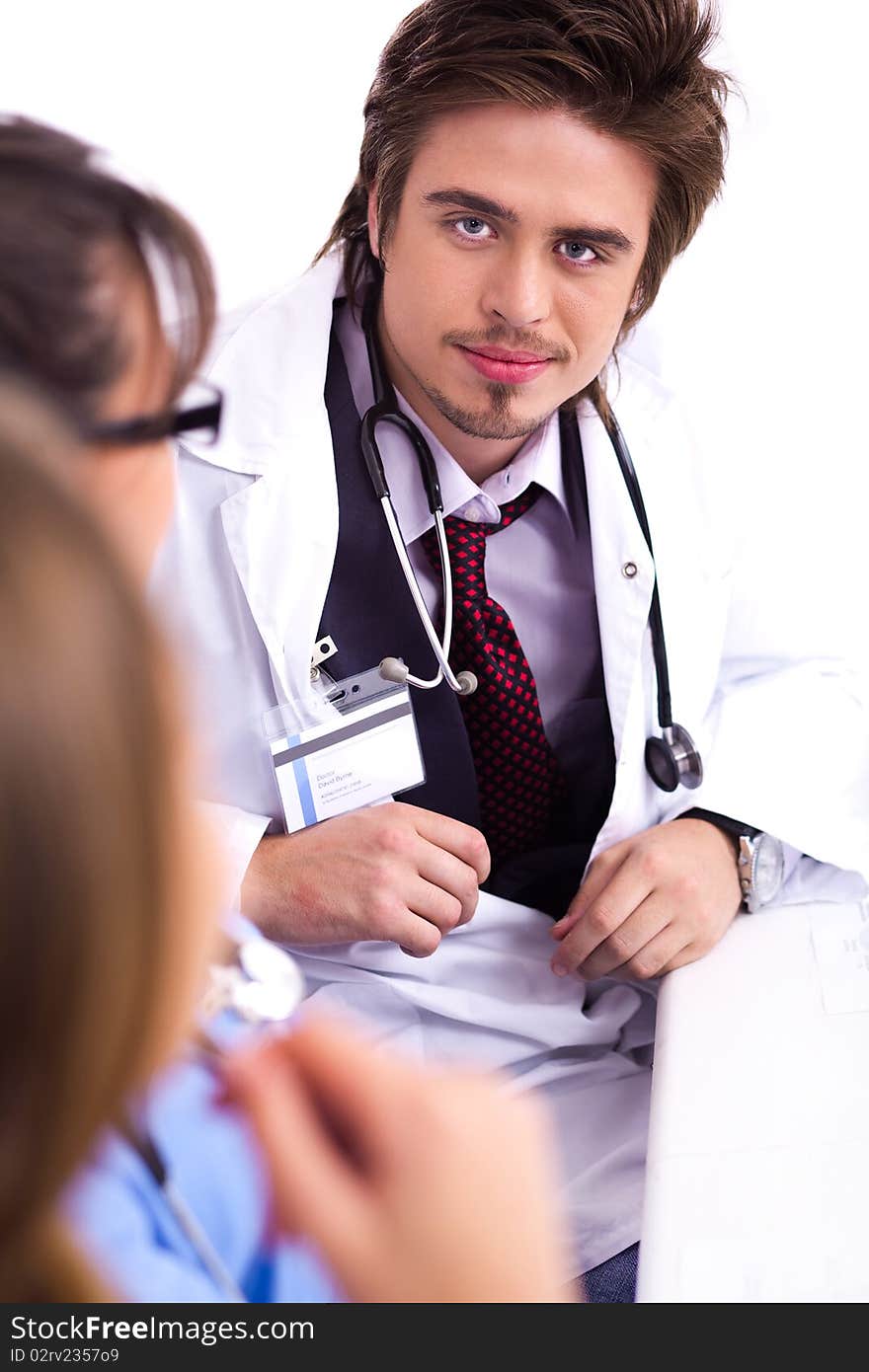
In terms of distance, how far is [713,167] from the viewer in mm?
1326

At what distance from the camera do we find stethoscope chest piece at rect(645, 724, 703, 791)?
4.09 feet

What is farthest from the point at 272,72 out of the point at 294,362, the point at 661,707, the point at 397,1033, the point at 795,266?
the point at 397,1033

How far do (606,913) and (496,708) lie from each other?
25 centimetres

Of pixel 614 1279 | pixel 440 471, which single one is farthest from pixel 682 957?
pixel 440 471

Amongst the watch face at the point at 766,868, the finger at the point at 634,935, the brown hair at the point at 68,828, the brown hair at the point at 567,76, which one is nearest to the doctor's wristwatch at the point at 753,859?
the watch face at the point at 766,868

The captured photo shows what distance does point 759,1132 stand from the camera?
0.89m

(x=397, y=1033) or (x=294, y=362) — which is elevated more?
(x=294, y=362)

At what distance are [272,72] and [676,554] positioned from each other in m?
0.80

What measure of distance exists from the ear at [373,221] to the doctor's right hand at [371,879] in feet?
2.01

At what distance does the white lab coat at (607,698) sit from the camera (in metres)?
1.18

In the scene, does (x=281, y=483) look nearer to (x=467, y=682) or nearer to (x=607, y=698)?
(x=467, y=682)

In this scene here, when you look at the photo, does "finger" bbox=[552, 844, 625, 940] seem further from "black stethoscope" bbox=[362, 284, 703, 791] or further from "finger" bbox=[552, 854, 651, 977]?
"black stethoscope" bbox=[362, 284, 703, 791]
